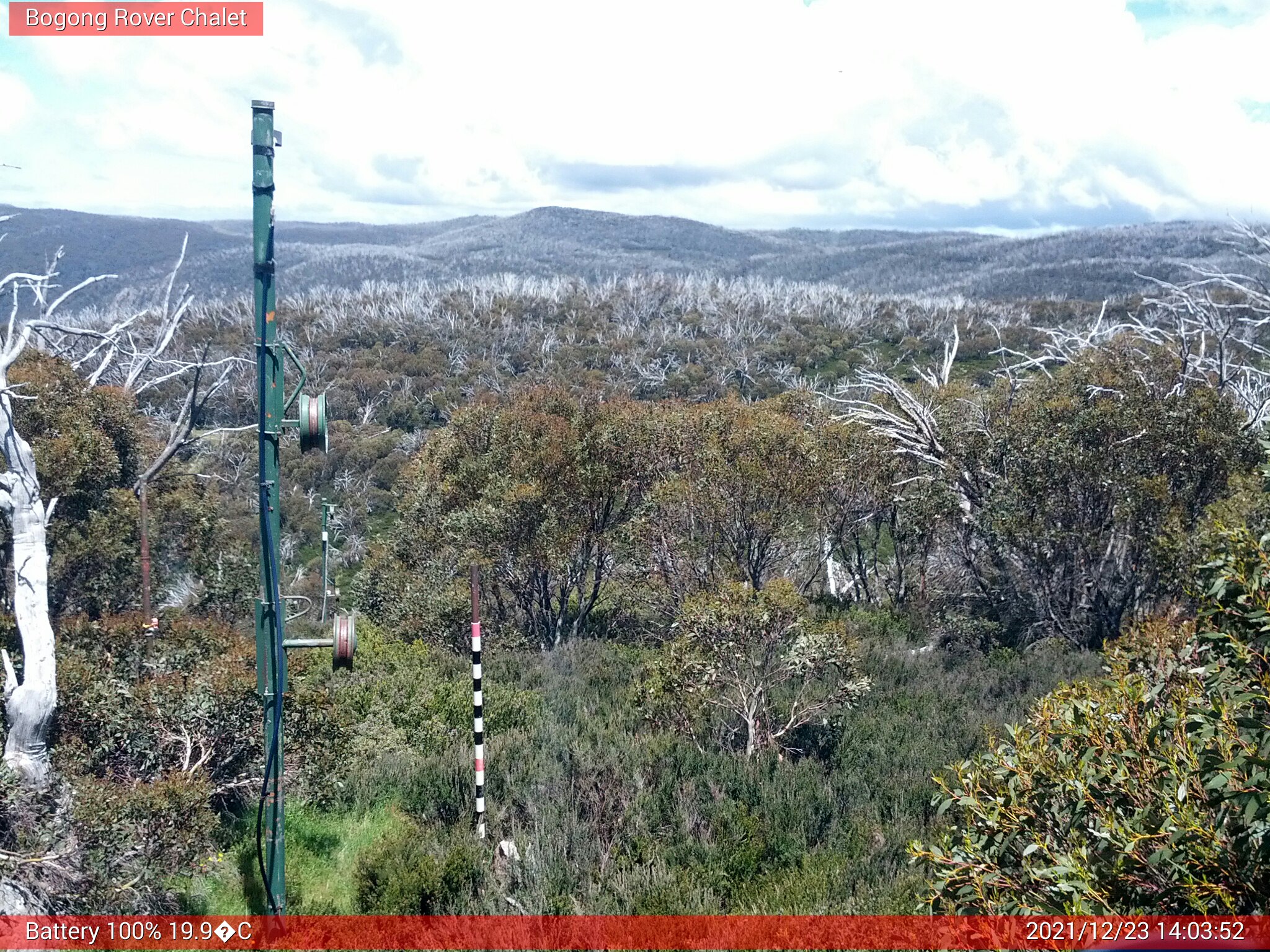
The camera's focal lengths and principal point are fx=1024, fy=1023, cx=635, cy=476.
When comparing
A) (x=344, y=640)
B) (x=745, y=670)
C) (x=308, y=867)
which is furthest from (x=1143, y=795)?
(x=745, y=670)

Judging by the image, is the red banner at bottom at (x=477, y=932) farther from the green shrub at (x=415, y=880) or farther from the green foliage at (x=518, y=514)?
the green foliage at (x=518, y=514)

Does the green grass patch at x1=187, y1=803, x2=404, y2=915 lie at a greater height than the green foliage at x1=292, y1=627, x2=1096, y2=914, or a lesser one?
lesser

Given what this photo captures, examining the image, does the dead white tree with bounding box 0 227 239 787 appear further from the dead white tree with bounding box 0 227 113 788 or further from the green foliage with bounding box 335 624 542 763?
the green foliage with bounding box 335 624 542 763

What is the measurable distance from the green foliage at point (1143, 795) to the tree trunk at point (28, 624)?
5983mm

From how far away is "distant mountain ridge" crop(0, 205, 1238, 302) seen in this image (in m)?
80.1

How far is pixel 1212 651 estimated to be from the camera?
4.18 meters

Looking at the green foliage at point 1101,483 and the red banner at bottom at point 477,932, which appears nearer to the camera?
the red banner at bottom at point 477,932

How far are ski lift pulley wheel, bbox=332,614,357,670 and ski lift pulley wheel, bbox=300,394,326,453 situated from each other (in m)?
0.96

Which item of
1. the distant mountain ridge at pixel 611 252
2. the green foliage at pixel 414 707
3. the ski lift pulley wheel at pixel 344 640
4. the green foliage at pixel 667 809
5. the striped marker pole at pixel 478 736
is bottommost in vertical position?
the green foliage at pixel 414 707

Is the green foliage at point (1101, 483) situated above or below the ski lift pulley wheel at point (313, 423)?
below

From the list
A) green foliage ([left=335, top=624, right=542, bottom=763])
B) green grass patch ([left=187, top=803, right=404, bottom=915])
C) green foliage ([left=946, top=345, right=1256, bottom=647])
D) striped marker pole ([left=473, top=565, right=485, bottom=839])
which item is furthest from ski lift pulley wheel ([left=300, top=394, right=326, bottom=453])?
green foliage ([left=946, top=345, right=1256, bottom=647])

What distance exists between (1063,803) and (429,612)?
11300mm

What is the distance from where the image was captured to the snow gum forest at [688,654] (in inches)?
172

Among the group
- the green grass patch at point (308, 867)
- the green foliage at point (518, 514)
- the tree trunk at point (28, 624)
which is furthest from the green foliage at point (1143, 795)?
the green foliage at point (518, 514)
